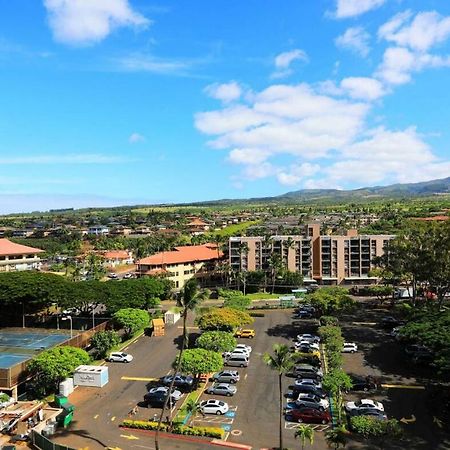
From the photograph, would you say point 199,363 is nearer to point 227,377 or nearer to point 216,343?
point 227,377

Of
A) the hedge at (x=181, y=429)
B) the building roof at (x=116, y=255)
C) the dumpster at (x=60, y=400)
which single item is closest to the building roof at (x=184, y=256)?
the building roof at (x=116, y=255)

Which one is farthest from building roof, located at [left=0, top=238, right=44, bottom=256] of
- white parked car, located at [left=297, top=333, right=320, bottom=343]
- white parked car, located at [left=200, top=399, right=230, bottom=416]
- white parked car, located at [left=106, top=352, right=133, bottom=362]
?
white parked car, located at [left=200, top=399, right=230, bottom=416]

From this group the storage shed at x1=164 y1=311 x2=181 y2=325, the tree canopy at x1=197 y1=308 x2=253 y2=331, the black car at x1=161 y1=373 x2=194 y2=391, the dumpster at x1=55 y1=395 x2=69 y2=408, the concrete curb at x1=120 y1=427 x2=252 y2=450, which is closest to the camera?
the concrete curb at x1=120 y1=427 x2=252 y2=450

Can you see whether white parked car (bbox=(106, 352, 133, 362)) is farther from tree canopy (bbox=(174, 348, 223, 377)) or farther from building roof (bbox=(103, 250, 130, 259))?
building roof (bbox=(103, 250, 130, 259))

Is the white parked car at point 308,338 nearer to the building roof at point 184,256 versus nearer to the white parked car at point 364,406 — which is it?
the white parked car at point 364,406

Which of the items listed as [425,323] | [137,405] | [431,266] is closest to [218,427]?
[137,405]

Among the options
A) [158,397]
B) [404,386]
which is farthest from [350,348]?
[158,397]
